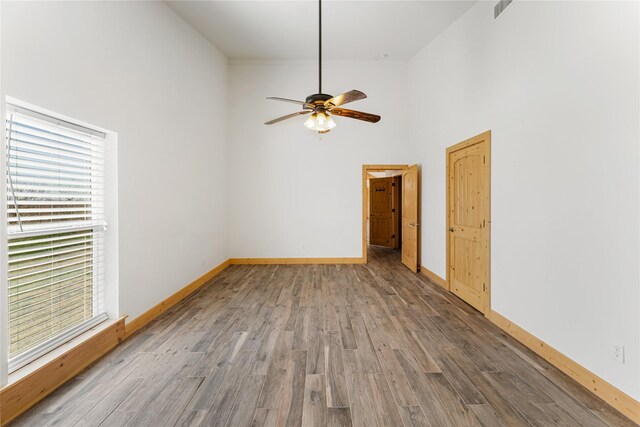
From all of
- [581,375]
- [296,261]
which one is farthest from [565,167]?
[296,261]

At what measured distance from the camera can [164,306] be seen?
135 inches

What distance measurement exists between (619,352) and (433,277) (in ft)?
9.47

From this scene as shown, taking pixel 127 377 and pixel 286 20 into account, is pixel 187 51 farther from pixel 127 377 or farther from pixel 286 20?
pixel 127 377

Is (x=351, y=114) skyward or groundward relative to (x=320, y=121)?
skyward

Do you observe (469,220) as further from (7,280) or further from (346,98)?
(7,280)

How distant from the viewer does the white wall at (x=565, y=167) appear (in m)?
1.82

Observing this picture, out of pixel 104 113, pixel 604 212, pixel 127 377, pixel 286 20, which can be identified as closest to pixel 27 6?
pixel 104 113

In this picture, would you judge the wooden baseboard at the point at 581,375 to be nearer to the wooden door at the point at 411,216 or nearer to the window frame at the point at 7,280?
the wooden door at the point at 411,216

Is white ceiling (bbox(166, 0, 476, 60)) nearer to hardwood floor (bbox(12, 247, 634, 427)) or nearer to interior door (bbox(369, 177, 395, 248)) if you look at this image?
interior door (bbox(369, 177, 395, 248))

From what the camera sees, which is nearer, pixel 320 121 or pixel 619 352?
pixel 619 352

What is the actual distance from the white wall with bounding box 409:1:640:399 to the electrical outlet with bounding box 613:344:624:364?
28 millimetres

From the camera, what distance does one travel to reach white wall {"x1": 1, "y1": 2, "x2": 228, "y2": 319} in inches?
78.2

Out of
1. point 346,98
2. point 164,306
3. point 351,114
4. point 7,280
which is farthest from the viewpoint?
point 164,306

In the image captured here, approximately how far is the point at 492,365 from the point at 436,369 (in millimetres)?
509
